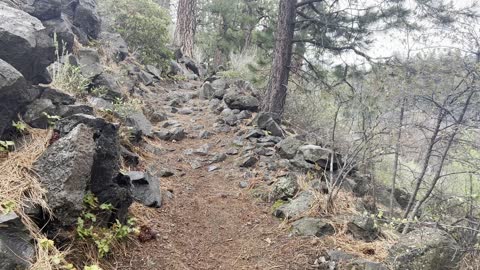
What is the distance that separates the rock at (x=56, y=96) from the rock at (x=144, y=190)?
3.27 ft

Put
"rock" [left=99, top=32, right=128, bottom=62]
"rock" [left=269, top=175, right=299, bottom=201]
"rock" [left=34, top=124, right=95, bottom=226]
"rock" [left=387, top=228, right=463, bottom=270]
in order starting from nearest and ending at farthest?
"rock" [left=34, top=124, right=95, bottom=226], "rock" [left=387, top=228, right=463, bottom=270], "rock" [left=269, top=175, right=299, bottom=201], "rock" [left=99, top=32, right=128, bottom=62]

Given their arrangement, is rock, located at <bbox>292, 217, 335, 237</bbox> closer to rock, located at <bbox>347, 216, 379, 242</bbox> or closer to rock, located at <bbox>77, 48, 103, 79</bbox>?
rock, located at <bbox>347, 216, 379, 242</bbox>

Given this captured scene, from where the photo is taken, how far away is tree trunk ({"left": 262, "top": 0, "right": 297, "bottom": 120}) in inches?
263

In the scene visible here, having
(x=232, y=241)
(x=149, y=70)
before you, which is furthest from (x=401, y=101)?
(x=149, y=70)

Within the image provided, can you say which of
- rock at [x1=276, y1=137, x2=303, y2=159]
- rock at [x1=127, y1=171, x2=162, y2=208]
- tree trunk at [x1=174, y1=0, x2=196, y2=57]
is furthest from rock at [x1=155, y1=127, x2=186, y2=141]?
tree trunk at [x1=174, y1=0, x2=196, y2=57]

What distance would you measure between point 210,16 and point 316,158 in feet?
42.2

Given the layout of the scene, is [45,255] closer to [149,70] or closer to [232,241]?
[232,241]

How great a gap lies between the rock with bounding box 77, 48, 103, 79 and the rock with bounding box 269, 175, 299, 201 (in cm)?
331

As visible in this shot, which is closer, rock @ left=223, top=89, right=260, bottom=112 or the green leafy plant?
the green leafy plant

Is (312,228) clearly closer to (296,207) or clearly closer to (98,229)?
(296,207)

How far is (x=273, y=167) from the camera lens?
17.0ft

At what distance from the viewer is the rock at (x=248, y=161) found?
5332mm

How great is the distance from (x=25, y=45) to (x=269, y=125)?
3.97 m

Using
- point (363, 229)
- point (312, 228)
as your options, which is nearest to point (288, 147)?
point (312, 228)
